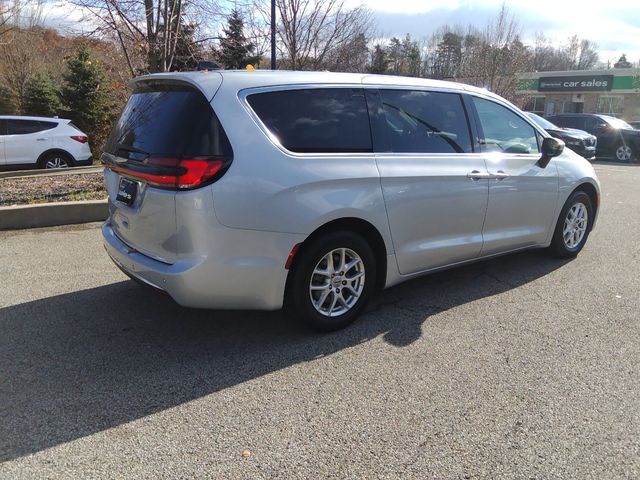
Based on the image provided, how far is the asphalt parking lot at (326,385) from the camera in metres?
2.57

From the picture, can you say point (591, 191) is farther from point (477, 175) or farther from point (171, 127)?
point (171, 127)

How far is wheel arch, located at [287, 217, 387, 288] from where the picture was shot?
3.58 meters

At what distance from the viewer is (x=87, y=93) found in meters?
18.9

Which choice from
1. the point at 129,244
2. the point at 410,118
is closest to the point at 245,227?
the point at 129,244

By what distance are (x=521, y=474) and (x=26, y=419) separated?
2.55 meters

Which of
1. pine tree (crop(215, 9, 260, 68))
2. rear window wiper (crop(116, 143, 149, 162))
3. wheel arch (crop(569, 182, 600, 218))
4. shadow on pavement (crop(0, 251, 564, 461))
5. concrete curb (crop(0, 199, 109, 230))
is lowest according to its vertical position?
shadow on pavement (crop(0, 251, 564, 461))

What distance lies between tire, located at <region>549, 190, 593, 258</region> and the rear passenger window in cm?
1173

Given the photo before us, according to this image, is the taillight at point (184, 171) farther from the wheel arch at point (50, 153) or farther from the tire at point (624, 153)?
the tire at point (624, 153)

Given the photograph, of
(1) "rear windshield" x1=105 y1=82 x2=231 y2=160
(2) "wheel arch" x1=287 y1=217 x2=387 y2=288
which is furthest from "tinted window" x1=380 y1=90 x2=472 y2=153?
(1) "rear windshield" x1=105 y1=82 x2=231 y2=160

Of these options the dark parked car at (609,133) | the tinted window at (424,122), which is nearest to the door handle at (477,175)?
the tinted window at (424,122)

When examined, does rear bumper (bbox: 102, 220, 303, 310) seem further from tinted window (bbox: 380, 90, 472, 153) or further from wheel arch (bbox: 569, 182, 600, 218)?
wheel arch (bbox: 569, 182, 600, 218)

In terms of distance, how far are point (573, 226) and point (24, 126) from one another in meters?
12.0

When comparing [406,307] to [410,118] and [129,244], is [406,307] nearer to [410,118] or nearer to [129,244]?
[410,118]

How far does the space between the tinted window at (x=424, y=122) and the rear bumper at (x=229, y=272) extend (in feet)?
4.15
